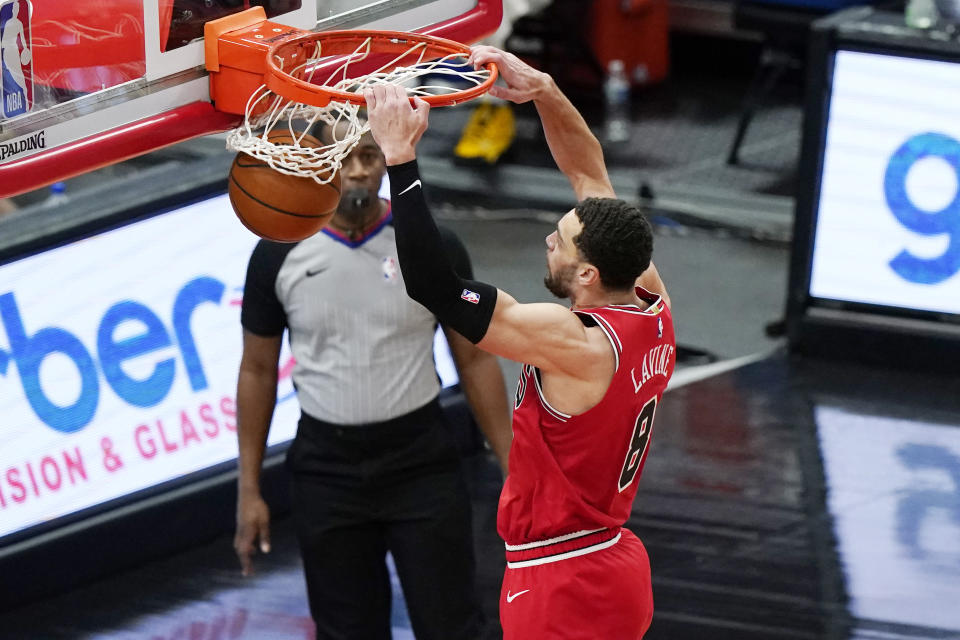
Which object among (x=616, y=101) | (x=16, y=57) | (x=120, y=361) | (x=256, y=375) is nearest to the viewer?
(x=16, y=57)

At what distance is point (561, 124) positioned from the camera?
397cm

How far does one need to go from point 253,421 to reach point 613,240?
161cm

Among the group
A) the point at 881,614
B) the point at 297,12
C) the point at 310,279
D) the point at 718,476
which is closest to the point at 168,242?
the point at 310,279

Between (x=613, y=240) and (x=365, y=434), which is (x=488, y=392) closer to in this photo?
(x=365, y=434)

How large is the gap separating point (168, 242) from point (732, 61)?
7782 mm

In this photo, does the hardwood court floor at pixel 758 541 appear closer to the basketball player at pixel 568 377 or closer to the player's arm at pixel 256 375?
the player's arm at pixel 256 375

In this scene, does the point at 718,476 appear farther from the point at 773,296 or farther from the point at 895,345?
the point at 773,296

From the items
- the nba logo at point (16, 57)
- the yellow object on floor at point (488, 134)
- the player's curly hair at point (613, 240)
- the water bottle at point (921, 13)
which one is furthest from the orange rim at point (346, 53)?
the yellow object on floor at point (488, 134)

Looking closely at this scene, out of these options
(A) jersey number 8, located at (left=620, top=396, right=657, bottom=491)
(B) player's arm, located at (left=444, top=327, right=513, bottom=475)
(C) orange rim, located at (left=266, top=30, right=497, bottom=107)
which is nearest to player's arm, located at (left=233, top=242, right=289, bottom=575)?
(B) player's arm, located at (left=444, top=327, right=513, bottom=475)

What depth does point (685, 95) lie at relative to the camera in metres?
11.8

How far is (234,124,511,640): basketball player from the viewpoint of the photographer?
4.27m

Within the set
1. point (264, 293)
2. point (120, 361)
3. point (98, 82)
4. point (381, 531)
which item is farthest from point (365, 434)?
point (120, 361)

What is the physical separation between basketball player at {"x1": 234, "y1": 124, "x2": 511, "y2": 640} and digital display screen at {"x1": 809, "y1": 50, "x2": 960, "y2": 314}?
11.7ft

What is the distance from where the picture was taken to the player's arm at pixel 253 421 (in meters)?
4.48
